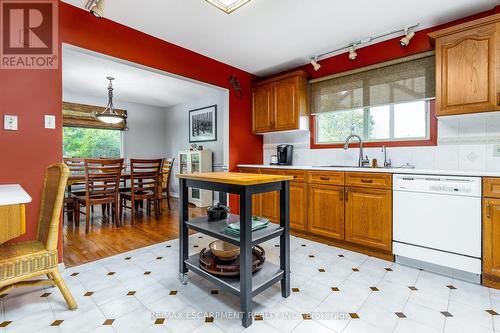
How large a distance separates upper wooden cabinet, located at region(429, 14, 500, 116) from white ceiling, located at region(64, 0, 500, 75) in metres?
0.29

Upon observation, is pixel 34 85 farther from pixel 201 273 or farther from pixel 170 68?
pixel 201 273

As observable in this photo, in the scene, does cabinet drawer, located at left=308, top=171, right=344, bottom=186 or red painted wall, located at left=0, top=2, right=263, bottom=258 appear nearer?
red painted wall, located at left=0, top=2, right=263, bottom=258

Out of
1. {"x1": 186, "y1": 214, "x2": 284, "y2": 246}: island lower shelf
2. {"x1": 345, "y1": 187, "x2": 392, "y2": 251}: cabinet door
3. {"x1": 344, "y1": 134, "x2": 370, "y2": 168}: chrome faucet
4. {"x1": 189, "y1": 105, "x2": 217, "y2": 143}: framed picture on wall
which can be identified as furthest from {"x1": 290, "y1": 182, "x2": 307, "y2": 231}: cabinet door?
{"x1": 189, "y1": 105, "x2": 217, "y2": 143}: framed picture on wall

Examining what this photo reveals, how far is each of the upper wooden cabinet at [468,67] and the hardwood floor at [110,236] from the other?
3.46 meters

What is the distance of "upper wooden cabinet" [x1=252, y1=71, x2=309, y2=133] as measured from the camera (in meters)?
3.54

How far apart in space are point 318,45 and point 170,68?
1894 mm

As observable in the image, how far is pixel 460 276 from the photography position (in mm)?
2121

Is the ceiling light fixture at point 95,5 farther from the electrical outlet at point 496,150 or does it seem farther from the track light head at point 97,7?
the electrical outlet at point 496,150

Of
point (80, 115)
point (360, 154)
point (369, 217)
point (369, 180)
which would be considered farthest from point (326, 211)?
point (80, 115)

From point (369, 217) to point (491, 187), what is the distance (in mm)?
993

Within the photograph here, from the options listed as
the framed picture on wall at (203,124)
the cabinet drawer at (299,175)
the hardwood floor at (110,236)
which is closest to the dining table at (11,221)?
the hardwood floor at (110,236)

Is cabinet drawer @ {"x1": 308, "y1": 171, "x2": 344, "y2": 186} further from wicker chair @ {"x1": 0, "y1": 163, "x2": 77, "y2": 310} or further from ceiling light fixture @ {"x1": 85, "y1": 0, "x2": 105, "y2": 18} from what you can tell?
ceiling light fixture @ {"x1": 85, "y1": 0, "x2": 105, "y2": 18}

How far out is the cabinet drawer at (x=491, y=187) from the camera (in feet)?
6.32

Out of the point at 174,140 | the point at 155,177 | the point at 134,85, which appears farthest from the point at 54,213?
the point at 174,140
